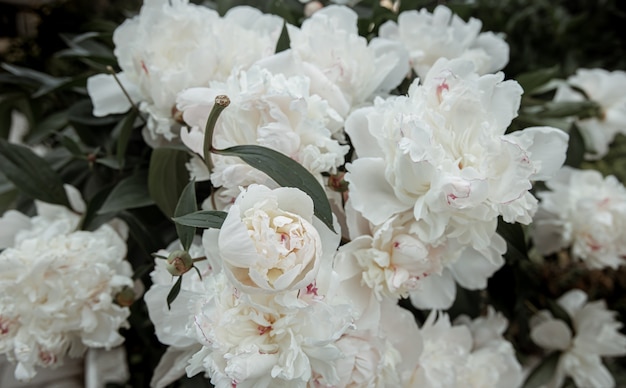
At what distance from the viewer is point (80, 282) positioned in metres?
0.38

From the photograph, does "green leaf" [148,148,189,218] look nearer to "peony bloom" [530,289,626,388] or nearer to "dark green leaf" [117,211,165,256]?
"dark green leaf" [117,211,165,256]

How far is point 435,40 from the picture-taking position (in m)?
0.47

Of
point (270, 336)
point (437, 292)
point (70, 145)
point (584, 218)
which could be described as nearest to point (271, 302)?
point (270, 336)

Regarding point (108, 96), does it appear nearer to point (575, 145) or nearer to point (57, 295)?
point (57, 295)

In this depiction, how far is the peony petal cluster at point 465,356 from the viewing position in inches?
16.4

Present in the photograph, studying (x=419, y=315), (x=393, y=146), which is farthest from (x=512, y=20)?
(x=393, y=146)

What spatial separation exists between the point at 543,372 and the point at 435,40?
1.19ft

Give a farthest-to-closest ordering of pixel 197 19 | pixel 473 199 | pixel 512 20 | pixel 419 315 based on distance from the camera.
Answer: pixel 512 20 < pixel 419 315 < pixel 197 19 < pixel 473 199

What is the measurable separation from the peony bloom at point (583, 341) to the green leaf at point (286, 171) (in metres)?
0.40

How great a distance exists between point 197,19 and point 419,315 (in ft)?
1.02

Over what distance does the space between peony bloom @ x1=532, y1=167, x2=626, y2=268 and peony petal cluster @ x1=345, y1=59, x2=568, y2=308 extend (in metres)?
0.22

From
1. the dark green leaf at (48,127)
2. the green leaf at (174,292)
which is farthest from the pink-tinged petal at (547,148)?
the dark green leaf at (48,127)

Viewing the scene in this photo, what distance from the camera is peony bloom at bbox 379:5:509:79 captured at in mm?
471

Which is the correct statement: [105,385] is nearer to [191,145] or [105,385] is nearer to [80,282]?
[80,282]
